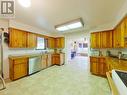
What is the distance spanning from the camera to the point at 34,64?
4.48 meters

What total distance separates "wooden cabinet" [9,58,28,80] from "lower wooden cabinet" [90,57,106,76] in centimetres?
310

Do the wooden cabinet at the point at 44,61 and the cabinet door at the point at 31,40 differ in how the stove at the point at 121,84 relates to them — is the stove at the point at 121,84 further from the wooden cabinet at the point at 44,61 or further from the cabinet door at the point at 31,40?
the wooden cabinet at the point at 44,61

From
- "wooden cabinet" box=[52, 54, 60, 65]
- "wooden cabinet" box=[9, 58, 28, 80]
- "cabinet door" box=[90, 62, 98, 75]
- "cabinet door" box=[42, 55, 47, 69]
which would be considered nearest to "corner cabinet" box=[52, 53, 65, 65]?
"wooden cabinet" box=[52, 54, 60, 65]

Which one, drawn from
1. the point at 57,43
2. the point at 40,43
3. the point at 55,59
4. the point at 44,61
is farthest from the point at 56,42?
the point at 44,61

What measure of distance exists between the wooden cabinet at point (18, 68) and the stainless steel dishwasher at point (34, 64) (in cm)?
24

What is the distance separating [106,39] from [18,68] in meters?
3.99

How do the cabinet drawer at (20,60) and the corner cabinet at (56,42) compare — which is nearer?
the cabinet drawer at (20,60)

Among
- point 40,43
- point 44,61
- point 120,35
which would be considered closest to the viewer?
point 120,35

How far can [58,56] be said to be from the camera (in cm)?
640

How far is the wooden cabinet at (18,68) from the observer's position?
3445mm

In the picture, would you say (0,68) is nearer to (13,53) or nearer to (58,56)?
(13,53)

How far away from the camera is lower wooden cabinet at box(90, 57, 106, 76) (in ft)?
13.2

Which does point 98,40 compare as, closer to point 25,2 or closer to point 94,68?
point 94,68

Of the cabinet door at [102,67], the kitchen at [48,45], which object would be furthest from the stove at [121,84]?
the cabinet door at [102,67]
